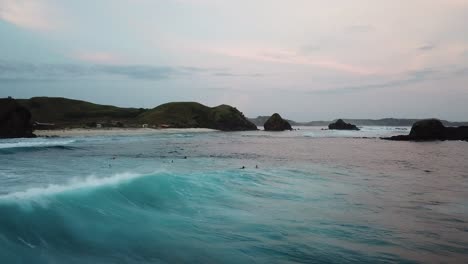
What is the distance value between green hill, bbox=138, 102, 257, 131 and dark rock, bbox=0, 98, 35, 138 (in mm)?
81606

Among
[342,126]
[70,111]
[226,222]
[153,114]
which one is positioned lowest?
[226,222]

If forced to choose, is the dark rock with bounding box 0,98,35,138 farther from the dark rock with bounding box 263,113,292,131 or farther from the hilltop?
the dark rock with bounding box 263,113,292,131

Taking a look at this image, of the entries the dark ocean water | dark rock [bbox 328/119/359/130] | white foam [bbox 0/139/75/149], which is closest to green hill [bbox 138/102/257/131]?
dark rock [bbox 328/119/359/130]

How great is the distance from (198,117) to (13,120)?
105135mm

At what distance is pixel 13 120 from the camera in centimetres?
5781

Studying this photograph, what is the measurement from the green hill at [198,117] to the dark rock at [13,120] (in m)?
81.6

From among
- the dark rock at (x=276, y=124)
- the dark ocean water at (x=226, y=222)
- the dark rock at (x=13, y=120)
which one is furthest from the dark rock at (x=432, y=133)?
the dark rock at (x=276, y=124)

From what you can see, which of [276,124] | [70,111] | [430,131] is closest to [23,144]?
[430,131]

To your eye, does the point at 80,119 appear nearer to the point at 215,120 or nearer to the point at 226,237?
the point at 215,120

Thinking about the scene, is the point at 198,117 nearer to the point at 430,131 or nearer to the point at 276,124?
the point at 276,124

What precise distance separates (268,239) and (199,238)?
72.3 inches

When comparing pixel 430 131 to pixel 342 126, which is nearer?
pixel 430 131

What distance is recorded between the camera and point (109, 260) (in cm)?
769

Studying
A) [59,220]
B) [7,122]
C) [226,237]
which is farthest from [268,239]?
[7,122]
